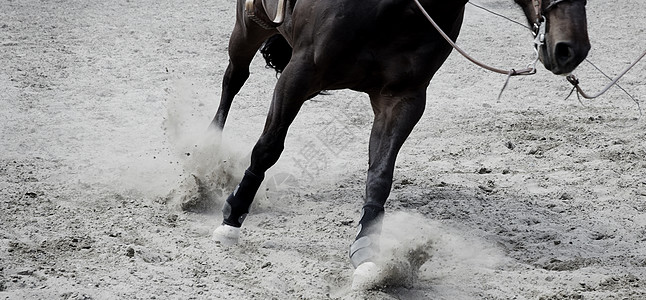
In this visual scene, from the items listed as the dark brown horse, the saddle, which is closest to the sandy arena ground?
the dark brown horse

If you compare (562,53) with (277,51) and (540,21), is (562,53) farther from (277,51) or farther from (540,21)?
(277,51)

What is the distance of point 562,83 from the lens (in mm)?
8133

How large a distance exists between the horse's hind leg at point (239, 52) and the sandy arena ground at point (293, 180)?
28 cm

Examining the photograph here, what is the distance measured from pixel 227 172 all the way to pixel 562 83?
13.6 ft

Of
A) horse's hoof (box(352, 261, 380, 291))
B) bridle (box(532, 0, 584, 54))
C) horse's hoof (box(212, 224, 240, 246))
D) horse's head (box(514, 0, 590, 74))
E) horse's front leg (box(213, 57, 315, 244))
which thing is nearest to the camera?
horse's head (box(514, 0, 590, 74))

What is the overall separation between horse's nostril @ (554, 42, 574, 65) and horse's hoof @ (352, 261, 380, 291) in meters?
1.27

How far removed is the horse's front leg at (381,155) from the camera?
4094mm

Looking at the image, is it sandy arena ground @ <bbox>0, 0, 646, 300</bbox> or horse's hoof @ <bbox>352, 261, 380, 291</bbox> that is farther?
sandy arena ground @ <bbox>0, 0, 646, 300</bbox>

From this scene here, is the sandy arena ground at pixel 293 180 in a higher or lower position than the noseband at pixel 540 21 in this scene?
lower

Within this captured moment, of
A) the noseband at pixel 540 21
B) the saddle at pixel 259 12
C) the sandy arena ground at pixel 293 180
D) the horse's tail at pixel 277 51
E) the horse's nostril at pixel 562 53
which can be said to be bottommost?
the sandy arena ground at pixel 293 180

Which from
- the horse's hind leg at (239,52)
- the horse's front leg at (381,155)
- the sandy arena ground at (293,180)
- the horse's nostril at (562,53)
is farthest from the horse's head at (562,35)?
the horse's hind leg at (239,52)

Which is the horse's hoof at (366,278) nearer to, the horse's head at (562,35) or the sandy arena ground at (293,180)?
→ the sandy arena ground at (293,180)

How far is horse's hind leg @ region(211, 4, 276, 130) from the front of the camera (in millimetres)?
5809

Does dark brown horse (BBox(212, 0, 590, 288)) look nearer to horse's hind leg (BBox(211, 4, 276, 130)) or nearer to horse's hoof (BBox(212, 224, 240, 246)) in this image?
horse's hoof (BBox(212, 224, 240, 246))
